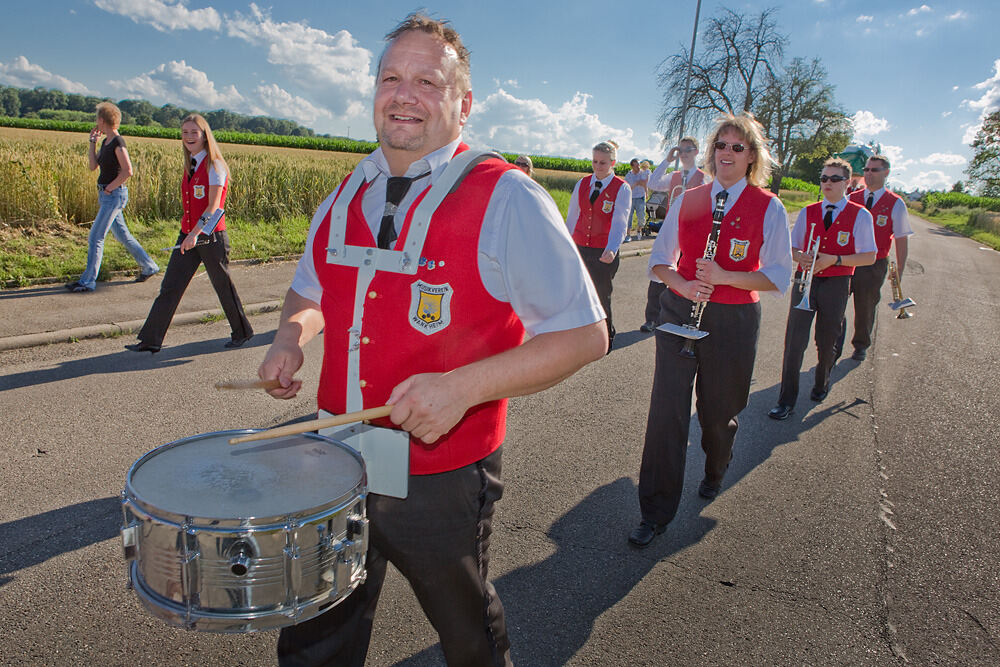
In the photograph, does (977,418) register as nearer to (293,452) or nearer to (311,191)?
(293,452)

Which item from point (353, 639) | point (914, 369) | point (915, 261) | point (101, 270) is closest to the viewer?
point (353, 639)

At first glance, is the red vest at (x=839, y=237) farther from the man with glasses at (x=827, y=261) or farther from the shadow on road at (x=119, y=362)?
the shadow on road at (x=119, y=362)

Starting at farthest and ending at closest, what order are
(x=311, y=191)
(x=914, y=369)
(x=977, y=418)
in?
(x=311, y=191)
(x=914, y=369)
(x=977, y=418)

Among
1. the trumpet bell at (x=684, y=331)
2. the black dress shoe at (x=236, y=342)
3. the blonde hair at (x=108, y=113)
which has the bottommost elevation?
the black dress shoe at (x=236, y=342)

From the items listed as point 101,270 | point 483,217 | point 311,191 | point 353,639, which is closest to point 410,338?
point 483,217

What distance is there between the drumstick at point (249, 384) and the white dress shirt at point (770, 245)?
101 inches

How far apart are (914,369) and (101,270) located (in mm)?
10023

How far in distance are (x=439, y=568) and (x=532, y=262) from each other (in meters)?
0.85

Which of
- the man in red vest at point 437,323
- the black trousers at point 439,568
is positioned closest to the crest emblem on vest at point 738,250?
the man in red vest at point 437,323

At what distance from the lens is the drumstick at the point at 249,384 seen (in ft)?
5.80

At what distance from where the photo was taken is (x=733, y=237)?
12.8 feet

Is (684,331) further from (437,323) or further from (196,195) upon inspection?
(196,195)

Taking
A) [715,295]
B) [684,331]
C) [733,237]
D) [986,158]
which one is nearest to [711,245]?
[733,237]

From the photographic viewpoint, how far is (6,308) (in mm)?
7328
